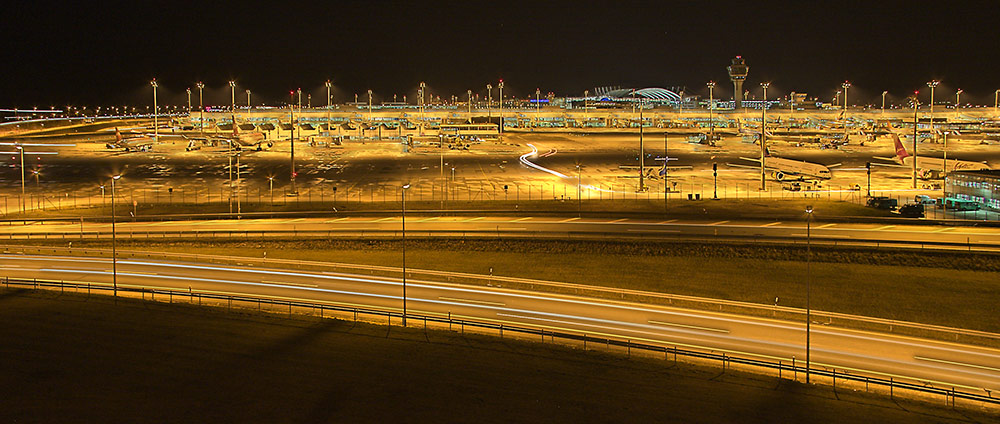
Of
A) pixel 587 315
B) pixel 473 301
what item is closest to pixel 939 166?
pixel 587 315

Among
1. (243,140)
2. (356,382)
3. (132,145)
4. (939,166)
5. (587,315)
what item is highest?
(243,140)

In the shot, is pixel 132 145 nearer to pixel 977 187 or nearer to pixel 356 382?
pixel 356 382

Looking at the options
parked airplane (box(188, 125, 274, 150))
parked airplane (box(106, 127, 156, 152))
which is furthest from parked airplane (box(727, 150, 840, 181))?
parked airplane (box(106, 127, 156, 152))

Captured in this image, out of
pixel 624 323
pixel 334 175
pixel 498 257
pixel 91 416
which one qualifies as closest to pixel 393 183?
pixel 334 175

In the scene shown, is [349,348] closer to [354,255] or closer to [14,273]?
[354,255]

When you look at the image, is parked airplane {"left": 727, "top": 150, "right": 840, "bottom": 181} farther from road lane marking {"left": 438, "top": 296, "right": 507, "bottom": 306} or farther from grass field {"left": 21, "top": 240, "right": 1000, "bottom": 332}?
road lane marking {"left": 438, "top": 296, "right": 507, "bottom": 306}

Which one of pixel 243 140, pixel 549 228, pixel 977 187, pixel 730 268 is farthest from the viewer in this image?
pixel 243 140

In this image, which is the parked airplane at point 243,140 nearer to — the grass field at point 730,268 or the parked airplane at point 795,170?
the grass field at point 730,268
